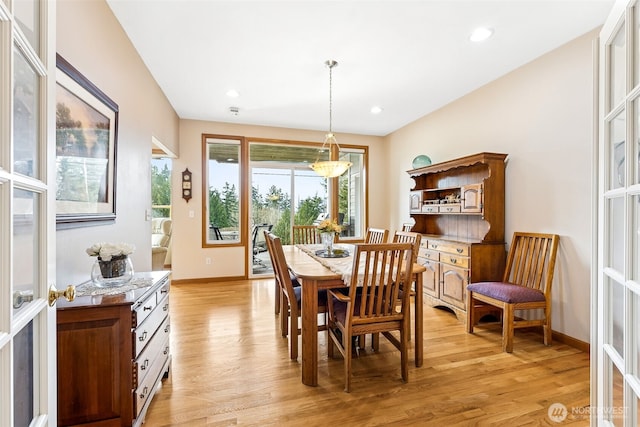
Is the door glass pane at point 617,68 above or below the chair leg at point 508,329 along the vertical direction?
above

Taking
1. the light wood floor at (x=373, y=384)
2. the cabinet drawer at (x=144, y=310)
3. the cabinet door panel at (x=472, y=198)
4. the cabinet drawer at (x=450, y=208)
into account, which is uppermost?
the cabinet door panel at (x=472, y=198)

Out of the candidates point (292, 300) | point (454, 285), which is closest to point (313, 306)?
→ point (292, 300)

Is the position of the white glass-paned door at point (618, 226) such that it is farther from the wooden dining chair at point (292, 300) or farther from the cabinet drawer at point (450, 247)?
the cabinet drawer at point (450, 247)

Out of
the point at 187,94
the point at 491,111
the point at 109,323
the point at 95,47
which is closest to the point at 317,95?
the point at 187,94

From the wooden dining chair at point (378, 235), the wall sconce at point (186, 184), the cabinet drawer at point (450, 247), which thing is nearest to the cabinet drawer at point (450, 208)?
the cabinet drawer at point (450, 247)

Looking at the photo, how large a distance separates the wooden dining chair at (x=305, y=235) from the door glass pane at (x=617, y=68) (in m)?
3.29

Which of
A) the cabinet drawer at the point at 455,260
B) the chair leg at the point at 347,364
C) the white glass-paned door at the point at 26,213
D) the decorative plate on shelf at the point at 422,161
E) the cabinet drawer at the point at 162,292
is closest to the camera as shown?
the white glass-paned door at the point at 26,213

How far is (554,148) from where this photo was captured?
2648 mm

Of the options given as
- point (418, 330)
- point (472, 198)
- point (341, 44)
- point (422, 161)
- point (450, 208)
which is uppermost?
point (341, 44)

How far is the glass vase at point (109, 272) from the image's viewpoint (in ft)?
5.20

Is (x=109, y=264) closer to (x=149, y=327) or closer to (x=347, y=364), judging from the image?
(x=149, y=327)

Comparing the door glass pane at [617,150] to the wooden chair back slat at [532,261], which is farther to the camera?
the wooden chair back slat at [532,261]

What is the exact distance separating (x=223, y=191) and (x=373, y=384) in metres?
3.84

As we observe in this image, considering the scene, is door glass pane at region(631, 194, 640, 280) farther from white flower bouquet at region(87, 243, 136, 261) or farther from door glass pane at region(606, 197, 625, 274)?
white flower bouquet at region(87, 243, 136, 261)
